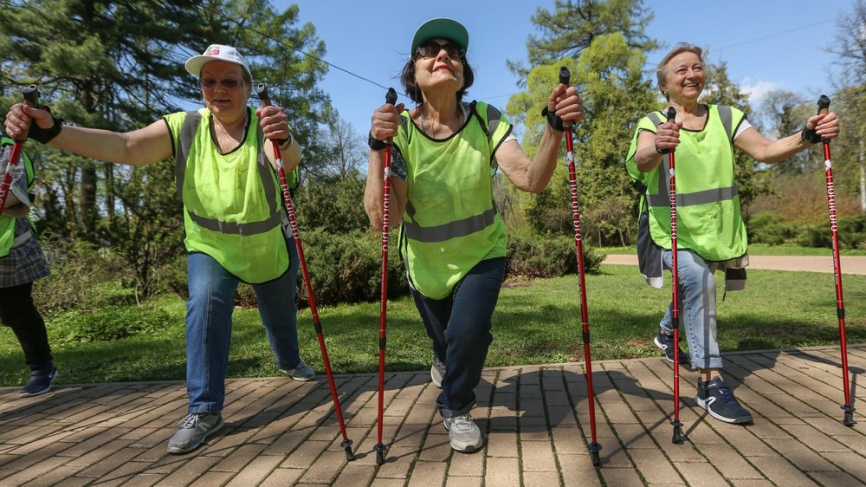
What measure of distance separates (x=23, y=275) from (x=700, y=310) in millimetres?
4808

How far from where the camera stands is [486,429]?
2836 mm

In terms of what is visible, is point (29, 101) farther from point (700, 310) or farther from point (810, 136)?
point (810, 136)

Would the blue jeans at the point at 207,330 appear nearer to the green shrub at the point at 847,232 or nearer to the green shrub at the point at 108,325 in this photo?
the green shrub at the point at 108,325

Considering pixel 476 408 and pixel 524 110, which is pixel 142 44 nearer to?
pixel 476 408

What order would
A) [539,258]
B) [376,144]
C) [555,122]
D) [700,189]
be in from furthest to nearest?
1. [539,258]
2. [700,189]
3. [376,144]
4. [555,122]

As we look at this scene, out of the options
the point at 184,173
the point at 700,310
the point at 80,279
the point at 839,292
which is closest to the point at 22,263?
the point at 184,173

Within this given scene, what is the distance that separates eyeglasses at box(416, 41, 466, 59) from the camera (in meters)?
2.64

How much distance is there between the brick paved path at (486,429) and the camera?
2.30 metres

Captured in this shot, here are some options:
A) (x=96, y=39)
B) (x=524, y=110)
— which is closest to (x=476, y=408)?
(x=96, y=39)

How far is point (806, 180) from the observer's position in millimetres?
23656

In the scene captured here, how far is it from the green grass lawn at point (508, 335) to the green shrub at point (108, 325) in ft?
0.37

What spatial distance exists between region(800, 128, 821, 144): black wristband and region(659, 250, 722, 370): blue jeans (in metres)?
0.87

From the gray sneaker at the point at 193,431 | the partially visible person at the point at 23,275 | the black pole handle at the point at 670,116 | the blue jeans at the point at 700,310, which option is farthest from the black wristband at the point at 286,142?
the blue jeans at the point at 700,310

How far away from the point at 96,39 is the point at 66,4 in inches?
54.4
